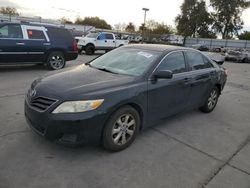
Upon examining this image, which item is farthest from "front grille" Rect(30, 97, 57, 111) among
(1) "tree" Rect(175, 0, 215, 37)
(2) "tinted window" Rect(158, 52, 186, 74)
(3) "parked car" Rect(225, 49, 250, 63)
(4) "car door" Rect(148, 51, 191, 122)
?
(1) "tree" Rect(175, 0, 215, 37)

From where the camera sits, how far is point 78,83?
3250 mm

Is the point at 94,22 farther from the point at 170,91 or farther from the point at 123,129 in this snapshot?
the point at 123,129

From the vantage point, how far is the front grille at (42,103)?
296 cm

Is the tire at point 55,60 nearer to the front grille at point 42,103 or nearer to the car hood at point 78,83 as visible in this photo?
the car hood at point 78,83

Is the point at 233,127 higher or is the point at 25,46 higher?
the point at 25,46

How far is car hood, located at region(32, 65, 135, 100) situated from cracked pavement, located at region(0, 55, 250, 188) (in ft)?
2.74

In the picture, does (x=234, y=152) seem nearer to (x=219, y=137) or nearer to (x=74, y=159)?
(x=219, y=137)

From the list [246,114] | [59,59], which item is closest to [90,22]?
[59,59]

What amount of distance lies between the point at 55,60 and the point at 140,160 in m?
7.33

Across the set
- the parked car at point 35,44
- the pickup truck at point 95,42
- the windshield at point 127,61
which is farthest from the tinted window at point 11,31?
the pickup truck at point 95,42

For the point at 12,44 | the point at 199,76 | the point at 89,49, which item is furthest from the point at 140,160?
the point at 89,49

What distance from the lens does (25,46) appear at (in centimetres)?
836

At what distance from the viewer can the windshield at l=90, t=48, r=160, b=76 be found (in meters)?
3.78

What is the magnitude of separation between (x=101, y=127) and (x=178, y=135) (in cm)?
169
